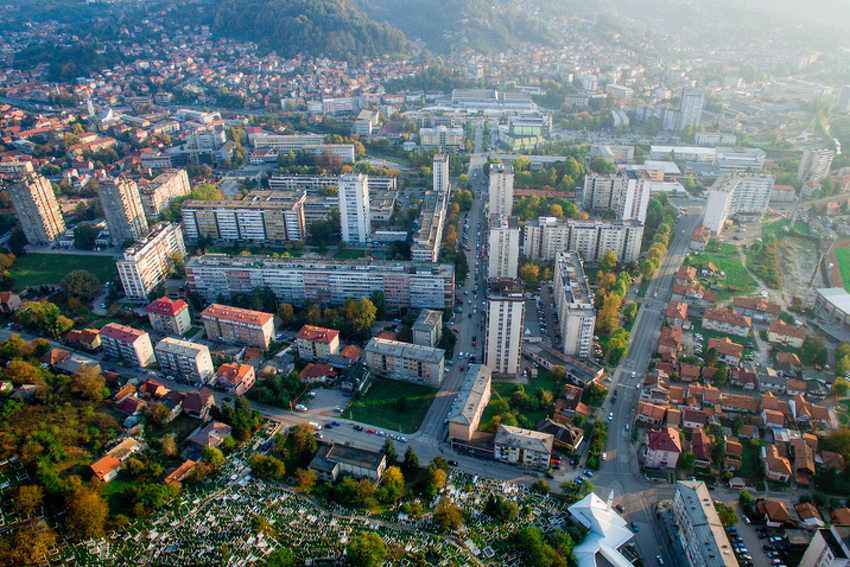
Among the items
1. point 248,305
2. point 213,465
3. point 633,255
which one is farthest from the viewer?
point 633,255

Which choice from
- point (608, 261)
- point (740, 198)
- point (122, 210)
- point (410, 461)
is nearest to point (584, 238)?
point (608, 261)

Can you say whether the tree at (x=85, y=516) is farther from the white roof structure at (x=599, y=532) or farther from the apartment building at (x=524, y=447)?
the white roof structure at (x=599, y=532)

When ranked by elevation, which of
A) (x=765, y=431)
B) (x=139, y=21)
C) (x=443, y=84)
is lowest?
(x=765, y=431)

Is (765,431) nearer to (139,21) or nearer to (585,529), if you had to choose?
(585,529)

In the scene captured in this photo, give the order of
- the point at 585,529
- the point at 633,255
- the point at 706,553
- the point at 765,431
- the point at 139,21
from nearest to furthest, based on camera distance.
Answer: the point at 706,553 < the point at 585,529 < the point at 765,431 < the point at 633,255 < the point at 139,21

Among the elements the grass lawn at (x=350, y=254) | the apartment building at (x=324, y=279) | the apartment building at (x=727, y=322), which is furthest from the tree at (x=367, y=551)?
the grass lawn at (x=350, y=254)

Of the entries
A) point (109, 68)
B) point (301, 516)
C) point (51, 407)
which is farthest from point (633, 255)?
point (109, 68)
